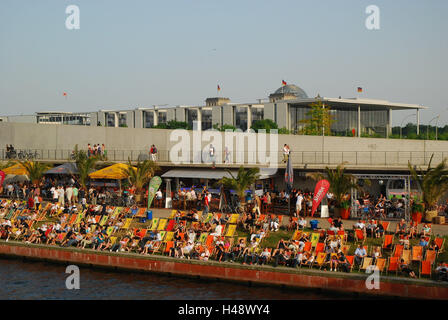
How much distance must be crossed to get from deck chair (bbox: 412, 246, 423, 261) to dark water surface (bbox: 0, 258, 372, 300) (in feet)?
9.21

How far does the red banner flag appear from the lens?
25.9 meters

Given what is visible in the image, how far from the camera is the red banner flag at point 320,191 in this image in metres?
25.9

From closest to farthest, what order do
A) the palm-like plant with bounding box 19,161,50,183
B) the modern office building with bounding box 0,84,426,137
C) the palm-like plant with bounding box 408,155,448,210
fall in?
the palm-like plant with bounding box 408,155,448,210 → the palm-like plant with bounding box 19,161,50,183 → the modern office building with bounding box 0,84,426,137

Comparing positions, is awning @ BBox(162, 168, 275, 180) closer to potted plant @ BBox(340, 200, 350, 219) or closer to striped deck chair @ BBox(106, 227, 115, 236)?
potted plant @ BBox(340, 200, 350, 219)

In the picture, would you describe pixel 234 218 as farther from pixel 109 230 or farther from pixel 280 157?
pixel 280 157

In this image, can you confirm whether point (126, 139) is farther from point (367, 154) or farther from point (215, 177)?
point (367, 154)

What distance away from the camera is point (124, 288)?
21656mm

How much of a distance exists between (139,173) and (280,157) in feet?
30.8

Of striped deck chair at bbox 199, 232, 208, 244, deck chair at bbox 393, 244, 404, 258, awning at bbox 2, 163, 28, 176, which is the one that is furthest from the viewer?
awning at bbox 2, 163, 28, 176

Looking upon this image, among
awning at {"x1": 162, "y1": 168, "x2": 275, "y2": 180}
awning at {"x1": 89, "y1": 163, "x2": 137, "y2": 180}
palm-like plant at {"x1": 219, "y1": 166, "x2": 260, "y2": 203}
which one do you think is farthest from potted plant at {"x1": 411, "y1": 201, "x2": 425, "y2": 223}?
awning at {"x1": 89, "y1": 163, "x2": 137, "y2": 180}

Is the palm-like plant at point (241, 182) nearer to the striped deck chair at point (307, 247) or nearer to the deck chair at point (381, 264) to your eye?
the striped deck chair at point (307, 247)

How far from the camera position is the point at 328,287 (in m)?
19.8

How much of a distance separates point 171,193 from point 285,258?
12.9m
